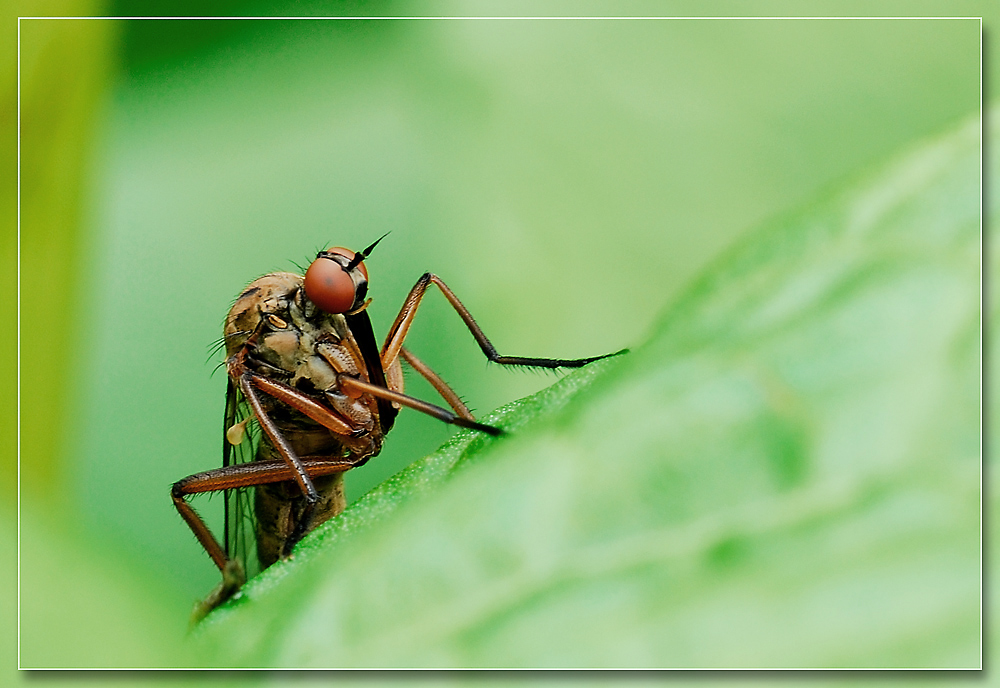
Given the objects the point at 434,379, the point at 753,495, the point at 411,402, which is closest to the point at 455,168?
the point at 434,379

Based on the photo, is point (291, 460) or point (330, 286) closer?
point (291, 460)

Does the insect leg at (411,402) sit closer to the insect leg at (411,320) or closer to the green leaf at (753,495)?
the insect leg at (411,320)

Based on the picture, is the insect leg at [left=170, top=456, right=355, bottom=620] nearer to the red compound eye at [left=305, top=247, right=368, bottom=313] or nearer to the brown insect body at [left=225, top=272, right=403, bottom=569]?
the brown insect body at [left=225, top=272, right=403, bottom=569]

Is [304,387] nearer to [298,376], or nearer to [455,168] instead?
[298,376]

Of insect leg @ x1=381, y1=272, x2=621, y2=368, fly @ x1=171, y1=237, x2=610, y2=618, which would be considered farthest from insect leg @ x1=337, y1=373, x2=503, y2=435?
insect leg @ x1=381, y1=272, x2=621, y2=368

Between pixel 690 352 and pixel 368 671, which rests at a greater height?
pixel 690 352

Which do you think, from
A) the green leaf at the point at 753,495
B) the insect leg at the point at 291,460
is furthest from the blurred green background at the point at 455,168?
the green leaf at the point at 753,495

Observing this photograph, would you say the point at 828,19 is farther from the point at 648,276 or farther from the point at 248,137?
the point at 248,137

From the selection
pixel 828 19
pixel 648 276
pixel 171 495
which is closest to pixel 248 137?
pixel 171 495
